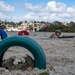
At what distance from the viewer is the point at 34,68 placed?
8125 millimetres

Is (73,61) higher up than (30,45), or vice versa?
(30,45)

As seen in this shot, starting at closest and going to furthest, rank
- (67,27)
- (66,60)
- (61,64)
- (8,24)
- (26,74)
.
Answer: (26,74) → (61,64) → (66,60) → (67,27) → (8,24)

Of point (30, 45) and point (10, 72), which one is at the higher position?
point (30, 45)

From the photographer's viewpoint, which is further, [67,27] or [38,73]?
[67,27]

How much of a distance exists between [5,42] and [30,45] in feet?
2.15

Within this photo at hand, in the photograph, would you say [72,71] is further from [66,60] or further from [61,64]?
[66,60]

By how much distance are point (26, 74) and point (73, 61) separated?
9.25ft

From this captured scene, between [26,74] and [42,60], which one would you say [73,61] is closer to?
[42,60]

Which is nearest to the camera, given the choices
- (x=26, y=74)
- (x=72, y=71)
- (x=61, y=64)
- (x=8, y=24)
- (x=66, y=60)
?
(x=26, y=74)

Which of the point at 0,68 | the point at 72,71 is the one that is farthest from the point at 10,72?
the point at 72,71

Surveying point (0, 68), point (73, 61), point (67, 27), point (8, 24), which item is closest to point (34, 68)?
point (0, 68)

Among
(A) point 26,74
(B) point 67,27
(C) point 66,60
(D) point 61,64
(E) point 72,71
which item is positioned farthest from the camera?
(B) point 67,27

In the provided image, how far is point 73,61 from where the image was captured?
988 cm

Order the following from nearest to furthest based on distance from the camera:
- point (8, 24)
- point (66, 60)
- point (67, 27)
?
1. point (66, 60)
2. point (67, 27)
3. point (8, 24)
